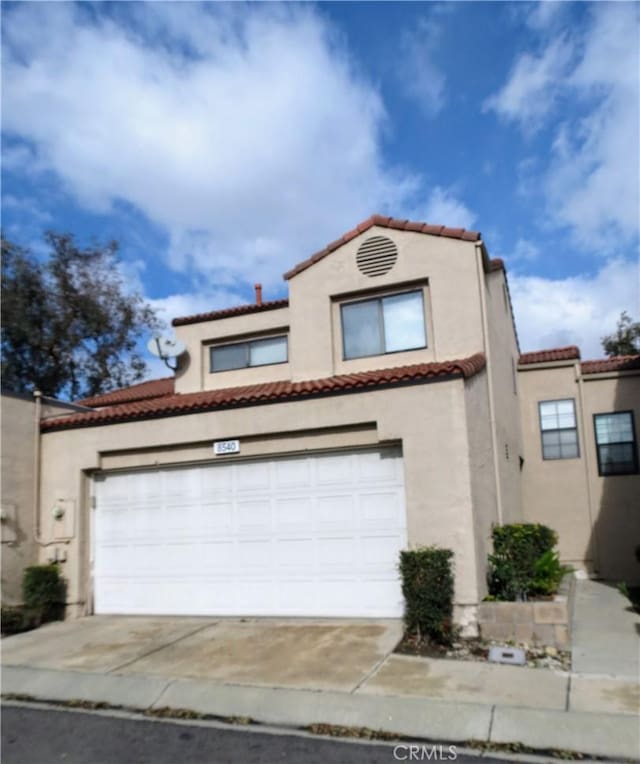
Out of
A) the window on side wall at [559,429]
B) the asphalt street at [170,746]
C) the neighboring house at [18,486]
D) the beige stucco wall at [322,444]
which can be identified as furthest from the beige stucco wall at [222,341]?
the asphalt street at [170,746]

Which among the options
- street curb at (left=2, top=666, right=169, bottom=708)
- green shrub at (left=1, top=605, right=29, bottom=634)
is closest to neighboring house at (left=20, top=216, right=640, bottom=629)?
green shrub at (left=1, top=605, right=29, bottom=634)

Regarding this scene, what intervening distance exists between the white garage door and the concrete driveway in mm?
392

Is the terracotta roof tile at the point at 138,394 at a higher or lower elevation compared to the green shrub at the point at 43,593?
higher

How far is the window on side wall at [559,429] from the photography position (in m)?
14.5

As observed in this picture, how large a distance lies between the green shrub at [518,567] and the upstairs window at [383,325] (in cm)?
374

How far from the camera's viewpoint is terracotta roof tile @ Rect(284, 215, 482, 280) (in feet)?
37.2

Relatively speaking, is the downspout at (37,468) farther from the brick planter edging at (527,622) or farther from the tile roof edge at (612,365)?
the tile roof edge at (612,365)

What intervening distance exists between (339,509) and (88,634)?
4.27 meters

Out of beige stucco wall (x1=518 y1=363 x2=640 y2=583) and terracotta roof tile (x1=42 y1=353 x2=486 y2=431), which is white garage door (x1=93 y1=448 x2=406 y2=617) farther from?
beige stucco wall (x1=518 y1=363 x2=640 y2=583)

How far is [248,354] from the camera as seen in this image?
14.1 meters

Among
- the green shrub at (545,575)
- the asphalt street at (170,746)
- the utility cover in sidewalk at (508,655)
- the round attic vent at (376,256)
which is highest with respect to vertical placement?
the round attic vent at (376,256)

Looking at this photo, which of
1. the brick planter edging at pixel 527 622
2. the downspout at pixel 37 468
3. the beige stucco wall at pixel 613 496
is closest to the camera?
the brick planter edging at pixel 527 622

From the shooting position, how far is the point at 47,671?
7.81 metres

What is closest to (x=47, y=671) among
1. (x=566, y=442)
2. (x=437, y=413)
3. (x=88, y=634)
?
(x=88, y=634)
